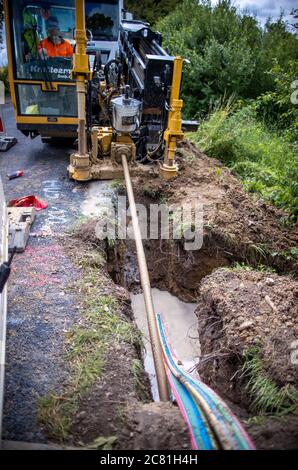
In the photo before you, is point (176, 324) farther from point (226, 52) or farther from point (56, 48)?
point (226, 52)

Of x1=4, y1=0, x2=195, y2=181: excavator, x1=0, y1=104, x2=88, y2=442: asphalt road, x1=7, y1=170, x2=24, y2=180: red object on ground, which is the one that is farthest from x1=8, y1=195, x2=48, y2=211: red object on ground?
x1=7, y1=170, x2=24, y2=180: red object on ground

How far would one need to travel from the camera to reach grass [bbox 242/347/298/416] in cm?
256

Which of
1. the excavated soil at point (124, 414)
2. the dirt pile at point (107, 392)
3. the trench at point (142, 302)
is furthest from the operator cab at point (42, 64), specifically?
the excavated soil at point (124, 414)

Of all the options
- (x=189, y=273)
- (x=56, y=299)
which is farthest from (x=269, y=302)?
(x=56, y=299)

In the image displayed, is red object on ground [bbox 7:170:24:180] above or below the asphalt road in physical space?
above

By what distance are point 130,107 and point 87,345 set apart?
3.39 meters

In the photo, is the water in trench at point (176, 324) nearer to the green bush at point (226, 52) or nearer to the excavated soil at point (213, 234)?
the excavated soil at point (213, 234)

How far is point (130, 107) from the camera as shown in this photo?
505 centimetres

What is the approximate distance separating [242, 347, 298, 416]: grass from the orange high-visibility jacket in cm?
531

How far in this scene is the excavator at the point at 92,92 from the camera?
4910 mm

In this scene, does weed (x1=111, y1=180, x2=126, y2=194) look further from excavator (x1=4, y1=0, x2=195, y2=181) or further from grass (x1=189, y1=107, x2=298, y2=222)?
grass (x1=189, y1=107, x2=298, y2=222)
